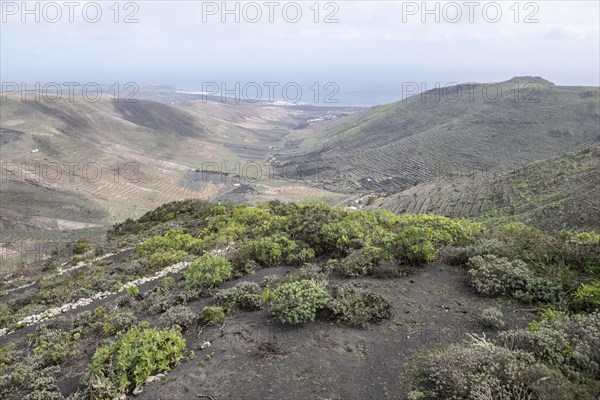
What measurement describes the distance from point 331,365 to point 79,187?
205 ft

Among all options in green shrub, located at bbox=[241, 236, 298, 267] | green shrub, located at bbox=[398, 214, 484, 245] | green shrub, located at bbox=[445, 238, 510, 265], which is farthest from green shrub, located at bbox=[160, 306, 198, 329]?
green shrub, located at bbox=[445, 238, 510, 265]

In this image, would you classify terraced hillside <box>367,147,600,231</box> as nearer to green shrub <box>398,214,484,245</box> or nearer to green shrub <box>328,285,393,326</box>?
green shrub <box>398,214,484,245</box>

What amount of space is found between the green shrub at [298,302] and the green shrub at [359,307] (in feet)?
0.93

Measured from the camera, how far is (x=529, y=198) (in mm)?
30969

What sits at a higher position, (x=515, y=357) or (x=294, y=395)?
(x=515, y=357)

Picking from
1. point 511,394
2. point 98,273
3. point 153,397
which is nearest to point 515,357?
point 511,394

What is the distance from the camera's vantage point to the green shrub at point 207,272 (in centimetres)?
924

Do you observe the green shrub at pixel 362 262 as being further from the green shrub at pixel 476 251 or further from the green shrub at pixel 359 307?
the green shrub at pixel 476 251

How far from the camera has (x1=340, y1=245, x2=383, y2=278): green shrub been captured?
8.95 meters

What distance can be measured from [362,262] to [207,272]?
380 cm

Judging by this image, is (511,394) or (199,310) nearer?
(511,394)

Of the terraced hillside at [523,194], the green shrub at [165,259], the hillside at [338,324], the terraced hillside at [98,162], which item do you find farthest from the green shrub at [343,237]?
the terraced hillside at [98,162]

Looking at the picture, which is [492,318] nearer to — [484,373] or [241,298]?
[484,373]

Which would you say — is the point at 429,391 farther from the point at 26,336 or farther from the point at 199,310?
the point at 26,336
